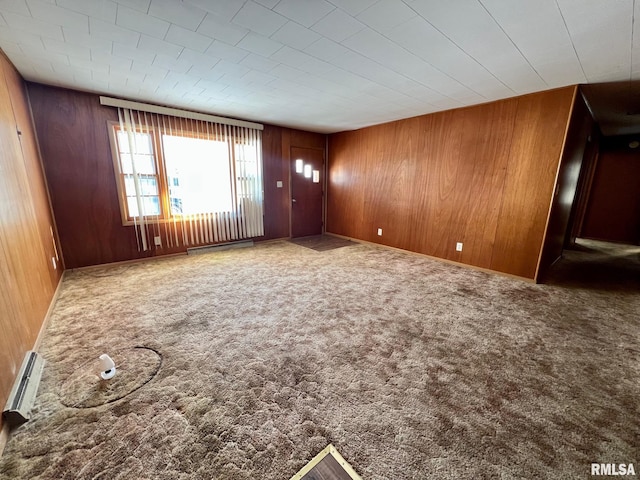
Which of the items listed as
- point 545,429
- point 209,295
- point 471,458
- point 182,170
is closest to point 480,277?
point 545,429

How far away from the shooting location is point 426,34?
192cm

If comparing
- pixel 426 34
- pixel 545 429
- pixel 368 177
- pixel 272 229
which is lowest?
pixel 545 429

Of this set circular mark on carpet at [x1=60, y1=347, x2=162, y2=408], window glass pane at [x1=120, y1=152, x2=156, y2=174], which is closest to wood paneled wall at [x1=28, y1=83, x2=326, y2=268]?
window glass pane at [x1=120, y1=152, x2=156, y2=174]

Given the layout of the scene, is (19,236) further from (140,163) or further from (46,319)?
(140,163)

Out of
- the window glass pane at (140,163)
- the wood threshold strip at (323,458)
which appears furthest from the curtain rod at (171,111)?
the wood threshold strip at (323,458)

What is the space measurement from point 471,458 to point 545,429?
20.6 inches

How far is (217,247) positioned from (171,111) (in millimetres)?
2342

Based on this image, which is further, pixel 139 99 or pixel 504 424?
pixel 139 99

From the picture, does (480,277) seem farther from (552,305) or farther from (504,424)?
(504,424)

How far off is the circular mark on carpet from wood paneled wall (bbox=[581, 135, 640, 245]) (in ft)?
29.3

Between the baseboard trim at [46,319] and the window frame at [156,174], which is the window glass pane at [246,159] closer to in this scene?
the window frame at [156,174]

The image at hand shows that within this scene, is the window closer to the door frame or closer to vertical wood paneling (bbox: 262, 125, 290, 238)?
vertical wood paneling (bbox: 262, 125, 290, 238)

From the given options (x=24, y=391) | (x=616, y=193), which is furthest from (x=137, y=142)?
(x=616, y=193)

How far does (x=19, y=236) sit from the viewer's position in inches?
77.2
